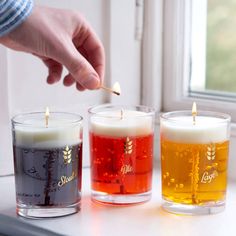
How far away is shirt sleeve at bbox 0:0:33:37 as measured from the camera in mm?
810

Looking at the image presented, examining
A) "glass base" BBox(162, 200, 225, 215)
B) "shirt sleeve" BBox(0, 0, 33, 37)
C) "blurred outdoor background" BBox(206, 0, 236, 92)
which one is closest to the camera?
"shirt sleeve" BBox(0, 0, 33, 37)

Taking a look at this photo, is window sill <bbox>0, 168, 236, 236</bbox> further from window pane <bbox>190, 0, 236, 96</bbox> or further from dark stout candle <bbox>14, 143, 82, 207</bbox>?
window pane <bbox>190, 0, 236, 96</bbox>

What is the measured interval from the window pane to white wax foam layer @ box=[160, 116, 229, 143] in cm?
35

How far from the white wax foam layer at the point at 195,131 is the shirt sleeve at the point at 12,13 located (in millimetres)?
261

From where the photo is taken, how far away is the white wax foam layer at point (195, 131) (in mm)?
890

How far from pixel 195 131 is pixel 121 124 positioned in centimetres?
11

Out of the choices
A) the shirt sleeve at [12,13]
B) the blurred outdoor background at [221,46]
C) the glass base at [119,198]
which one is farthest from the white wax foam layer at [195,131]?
the blurred outdoor background at [221,46]

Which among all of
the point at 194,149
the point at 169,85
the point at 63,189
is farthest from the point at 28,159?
the point at 169,85

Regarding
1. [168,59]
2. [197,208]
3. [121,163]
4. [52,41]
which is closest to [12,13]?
[52,41]

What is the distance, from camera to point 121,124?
3.05 feet

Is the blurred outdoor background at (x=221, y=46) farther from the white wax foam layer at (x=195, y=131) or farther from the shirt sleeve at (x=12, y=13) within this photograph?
the shirt sleeve at (x=12, y=13)

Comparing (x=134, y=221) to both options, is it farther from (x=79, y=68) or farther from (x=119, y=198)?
(x=79, y=68)

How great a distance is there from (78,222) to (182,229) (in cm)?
15

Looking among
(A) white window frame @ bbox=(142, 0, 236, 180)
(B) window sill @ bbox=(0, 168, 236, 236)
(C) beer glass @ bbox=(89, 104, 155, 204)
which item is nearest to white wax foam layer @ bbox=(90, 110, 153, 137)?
(C) beer glass @ bbox=(89, 104, 155, 204)
